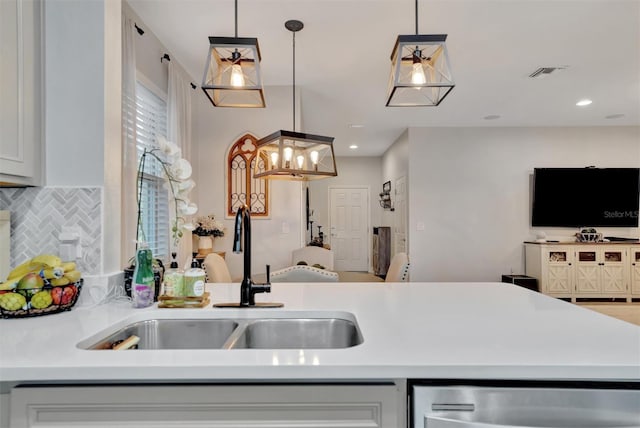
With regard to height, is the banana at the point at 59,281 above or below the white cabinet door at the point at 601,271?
above

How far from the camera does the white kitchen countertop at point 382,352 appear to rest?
0.81m

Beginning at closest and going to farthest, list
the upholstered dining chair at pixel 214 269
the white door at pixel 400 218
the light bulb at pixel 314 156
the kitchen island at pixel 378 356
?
1. the kitchen island at pixel 378 356
2. the upholstered dining chair at pixel 214 269
3. the light bulb at pixel 314 156
4. the white door at pixel 400 218

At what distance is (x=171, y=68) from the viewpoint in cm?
322

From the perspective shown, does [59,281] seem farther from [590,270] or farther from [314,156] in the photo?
[590,270]

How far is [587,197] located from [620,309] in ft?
5.51

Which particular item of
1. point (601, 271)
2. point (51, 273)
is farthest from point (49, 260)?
point (601, 271)

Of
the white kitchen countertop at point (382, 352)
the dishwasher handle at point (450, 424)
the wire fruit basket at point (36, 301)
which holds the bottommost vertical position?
the dishwasher handle at point (450, 424)

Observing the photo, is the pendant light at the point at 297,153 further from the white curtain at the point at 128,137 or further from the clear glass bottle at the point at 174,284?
the clear glass bottle at the point at 174,284

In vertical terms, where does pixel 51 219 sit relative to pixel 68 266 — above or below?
above

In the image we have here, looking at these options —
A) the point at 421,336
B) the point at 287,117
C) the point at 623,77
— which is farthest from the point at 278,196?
the point at 623,77

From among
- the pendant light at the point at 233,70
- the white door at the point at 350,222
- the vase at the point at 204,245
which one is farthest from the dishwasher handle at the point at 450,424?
the white door at the point at 350,222

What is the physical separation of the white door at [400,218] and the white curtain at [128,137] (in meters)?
4.28

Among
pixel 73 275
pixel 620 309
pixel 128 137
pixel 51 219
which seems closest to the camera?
pixel 73 275

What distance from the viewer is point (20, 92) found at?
1309 millimetres
